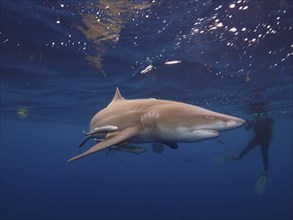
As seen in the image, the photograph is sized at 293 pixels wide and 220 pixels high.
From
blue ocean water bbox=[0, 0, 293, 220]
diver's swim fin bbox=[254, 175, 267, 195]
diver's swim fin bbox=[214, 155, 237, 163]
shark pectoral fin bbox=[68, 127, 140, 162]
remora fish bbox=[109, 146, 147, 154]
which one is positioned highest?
blue ocean water bbox=[0, 0, 293, 220]

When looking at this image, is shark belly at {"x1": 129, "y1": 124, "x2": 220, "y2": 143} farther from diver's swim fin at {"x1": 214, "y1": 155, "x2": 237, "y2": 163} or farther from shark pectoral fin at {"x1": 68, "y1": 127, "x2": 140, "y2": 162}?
diver's swim fin at {"x1": 214, "y1": 155, "x2": 237, "y2": 163}

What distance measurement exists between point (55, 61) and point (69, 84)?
5461 millimetres

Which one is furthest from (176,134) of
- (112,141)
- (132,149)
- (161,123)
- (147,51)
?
(147,51)

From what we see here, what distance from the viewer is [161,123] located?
506 centimetres

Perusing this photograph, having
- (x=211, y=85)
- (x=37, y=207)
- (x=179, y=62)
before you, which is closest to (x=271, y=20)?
(x=179, y=62)

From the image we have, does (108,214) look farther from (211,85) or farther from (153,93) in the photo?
(211,85)

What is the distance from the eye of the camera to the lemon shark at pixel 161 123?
14.6ft

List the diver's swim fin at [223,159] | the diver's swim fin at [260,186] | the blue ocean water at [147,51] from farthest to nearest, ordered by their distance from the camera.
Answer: the diver's swim fin at [260,186], the diver's swim fin at [223,159], the blue ocean water at [147,51]

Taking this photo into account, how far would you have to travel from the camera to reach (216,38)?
1309 centimetres

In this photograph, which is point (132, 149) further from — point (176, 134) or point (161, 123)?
point (176, 134)

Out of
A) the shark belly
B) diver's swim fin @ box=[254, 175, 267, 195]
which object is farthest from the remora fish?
diver's swim fin @ box=[254, 175, 267, 195]

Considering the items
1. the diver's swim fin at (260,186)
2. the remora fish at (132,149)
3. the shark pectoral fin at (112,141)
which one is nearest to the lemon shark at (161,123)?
the shark pectoral fin at (112,141)

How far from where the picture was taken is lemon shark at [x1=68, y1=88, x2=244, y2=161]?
4.45m

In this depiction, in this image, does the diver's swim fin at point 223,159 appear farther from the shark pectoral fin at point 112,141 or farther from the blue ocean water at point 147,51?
the shark pectoral fin at point 112,141
